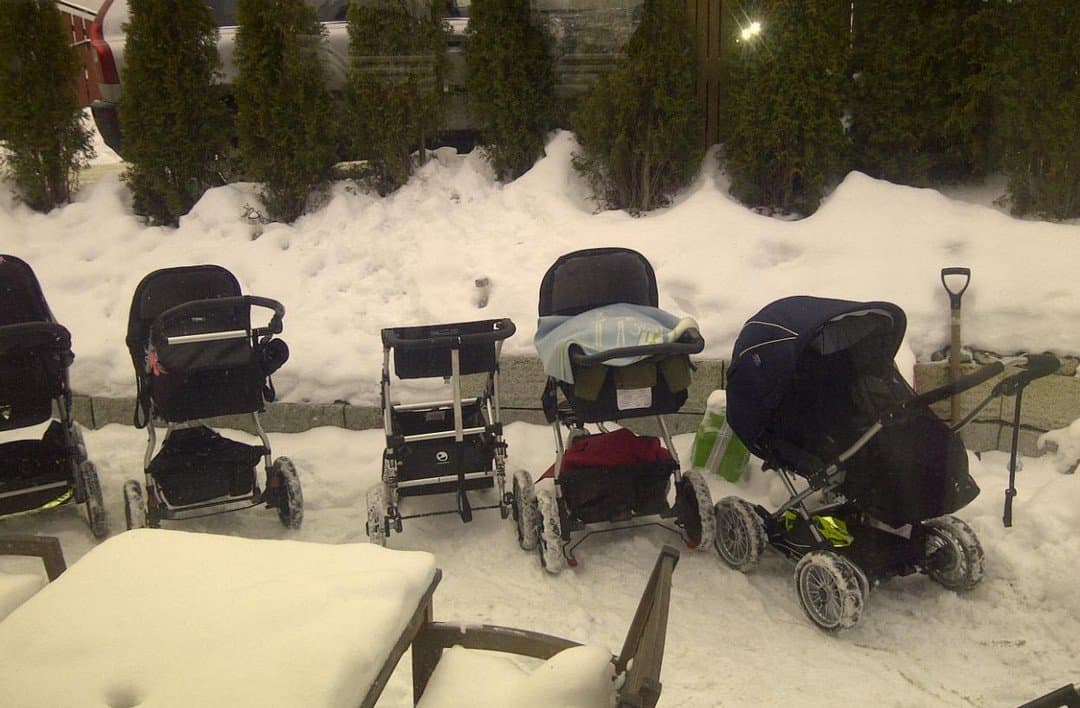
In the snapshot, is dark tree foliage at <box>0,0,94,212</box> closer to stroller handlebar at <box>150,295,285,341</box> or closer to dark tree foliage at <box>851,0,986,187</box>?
stroller handlebar at <box>150,295,285,341</box>

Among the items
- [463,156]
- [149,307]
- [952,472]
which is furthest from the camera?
[463,156]

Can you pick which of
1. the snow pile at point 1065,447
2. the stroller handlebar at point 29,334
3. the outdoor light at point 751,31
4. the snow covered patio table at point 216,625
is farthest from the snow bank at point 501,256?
the snow covered patio table at point 216,625

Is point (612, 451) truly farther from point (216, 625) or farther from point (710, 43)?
point (710, 43)

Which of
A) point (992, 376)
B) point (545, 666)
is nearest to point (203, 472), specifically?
point (545, 666)

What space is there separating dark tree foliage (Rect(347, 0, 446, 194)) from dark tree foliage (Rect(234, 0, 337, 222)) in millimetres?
243

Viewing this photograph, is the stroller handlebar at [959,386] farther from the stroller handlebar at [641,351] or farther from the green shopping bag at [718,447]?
the green shopping bag at [718,447]

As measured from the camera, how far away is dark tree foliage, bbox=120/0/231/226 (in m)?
5.93

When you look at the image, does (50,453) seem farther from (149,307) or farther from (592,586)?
(592,586)

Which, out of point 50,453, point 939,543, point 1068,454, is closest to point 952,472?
point 939,543

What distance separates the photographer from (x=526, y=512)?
142 inches

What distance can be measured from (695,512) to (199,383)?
87.4 inches

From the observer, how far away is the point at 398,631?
174cm

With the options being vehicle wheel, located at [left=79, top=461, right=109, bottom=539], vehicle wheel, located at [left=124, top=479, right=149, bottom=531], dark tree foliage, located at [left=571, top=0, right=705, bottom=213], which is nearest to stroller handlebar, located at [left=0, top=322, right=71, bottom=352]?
vehicle wheel, located at [left=79, top=461, right=109, bottom=539]

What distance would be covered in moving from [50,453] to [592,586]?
255 centimetres
